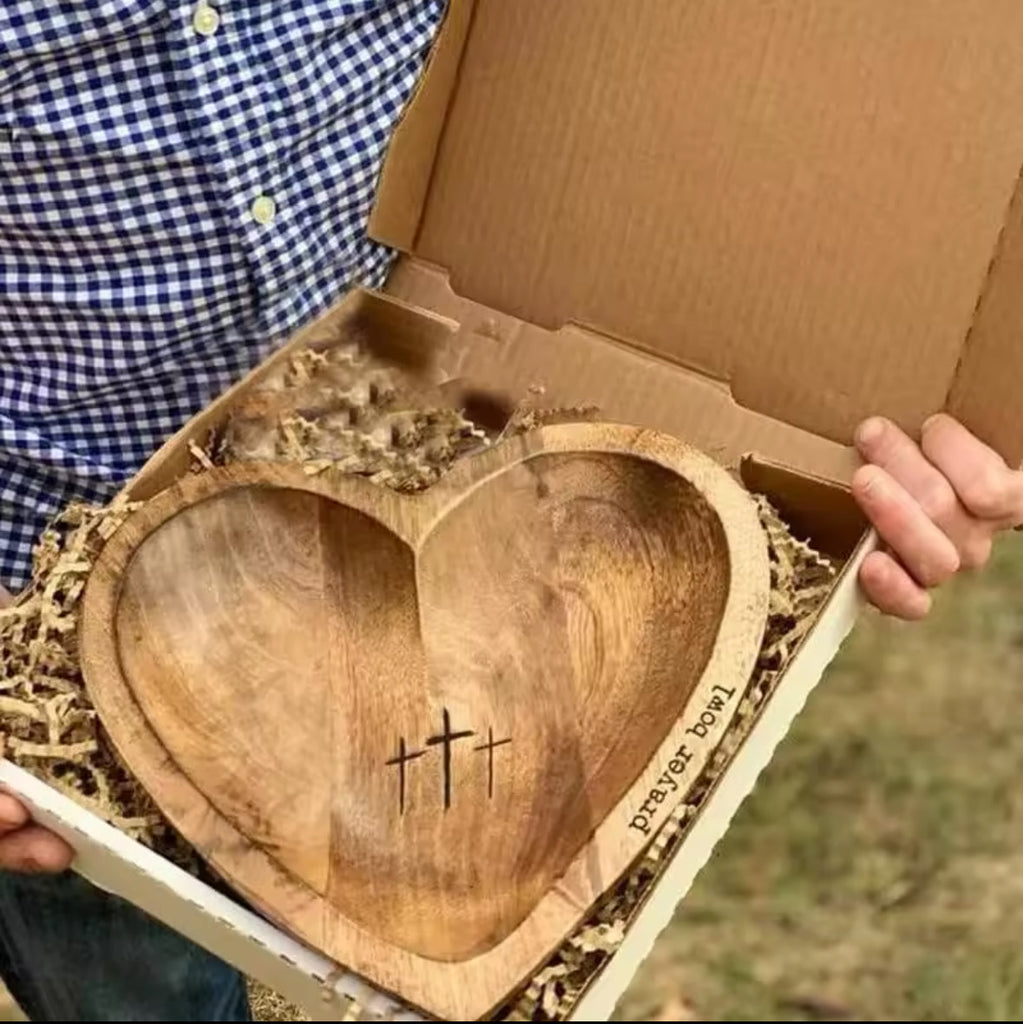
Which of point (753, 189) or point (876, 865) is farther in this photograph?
point (876, 865)

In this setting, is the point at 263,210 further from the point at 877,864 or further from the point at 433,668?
the point at 877,864

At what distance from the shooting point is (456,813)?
582mm

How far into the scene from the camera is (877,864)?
4.07ft

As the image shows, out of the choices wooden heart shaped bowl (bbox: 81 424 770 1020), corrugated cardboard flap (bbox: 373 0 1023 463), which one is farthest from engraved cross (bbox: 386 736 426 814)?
corrugated cardboard flap (bbox: 373 0 1023 463)

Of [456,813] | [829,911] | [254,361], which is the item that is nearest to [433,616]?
[456,813]

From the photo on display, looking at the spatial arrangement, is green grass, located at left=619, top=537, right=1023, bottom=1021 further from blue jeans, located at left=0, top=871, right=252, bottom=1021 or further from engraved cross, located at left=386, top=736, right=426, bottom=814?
engraved cross, located at left=386, top=736, right=426, bottom=814

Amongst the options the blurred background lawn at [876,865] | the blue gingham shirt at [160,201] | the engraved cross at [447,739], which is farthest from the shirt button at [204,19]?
the blurred background lawn at [876,865]

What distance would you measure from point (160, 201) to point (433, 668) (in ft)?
0.82

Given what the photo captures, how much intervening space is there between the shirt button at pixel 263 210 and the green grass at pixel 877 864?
2.22ft

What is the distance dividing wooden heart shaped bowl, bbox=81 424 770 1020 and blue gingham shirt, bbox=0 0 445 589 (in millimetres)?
135

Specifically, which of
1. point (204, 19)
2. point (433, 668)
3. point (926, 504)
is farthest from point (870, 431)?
point (204, 19)

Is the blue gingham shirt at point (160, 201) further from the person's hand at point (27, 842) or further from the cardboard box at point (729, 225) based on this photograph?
the person's hand at point (27, 842)

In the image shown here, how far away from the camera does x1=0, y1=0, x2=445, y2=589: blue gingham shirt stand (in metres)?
0.70

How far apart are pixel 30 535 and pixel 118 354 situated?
0.10 m
